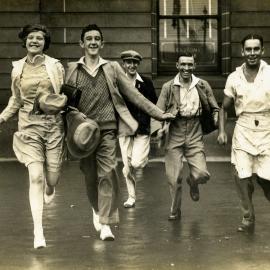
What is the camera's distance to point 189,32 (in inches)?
818

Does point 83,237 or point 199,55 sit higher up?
point 199,55

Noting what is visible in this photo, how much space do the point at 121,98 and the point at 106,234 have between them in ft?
4.21

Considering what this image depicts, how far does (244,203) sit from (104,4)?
11.6 meters

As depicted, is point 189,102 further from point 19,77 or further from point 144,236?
point 19,77

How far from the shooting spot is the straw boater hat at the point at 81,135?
7.93 m

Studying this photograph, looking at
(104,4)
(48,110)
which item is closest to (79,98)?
(48,110)

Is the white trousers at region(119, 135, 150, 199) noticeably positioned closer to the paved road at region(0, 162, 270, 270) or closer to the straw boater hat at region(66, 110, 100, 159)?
the paved road at region(0, 162, 270, 270)

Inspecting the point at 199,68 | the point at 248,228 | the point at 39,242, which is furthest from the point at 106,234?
the point at 199,68

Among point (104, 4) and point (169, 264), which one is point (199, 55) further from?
point (169, 264)

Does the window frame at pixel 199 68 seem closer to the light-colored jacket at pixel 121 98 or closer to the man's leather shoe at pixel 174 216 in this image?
the man's leather shoe at pixel 174 216

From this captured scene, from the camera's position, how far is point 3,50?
64.2 ft

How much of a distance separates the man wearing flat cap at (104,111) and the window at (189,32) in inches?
485

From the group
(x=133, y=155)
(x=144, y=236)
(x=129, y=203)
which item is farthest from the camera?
(x=133, y=155)

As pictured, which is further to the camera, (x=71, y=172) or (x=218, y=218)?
(x=71, y=172)
